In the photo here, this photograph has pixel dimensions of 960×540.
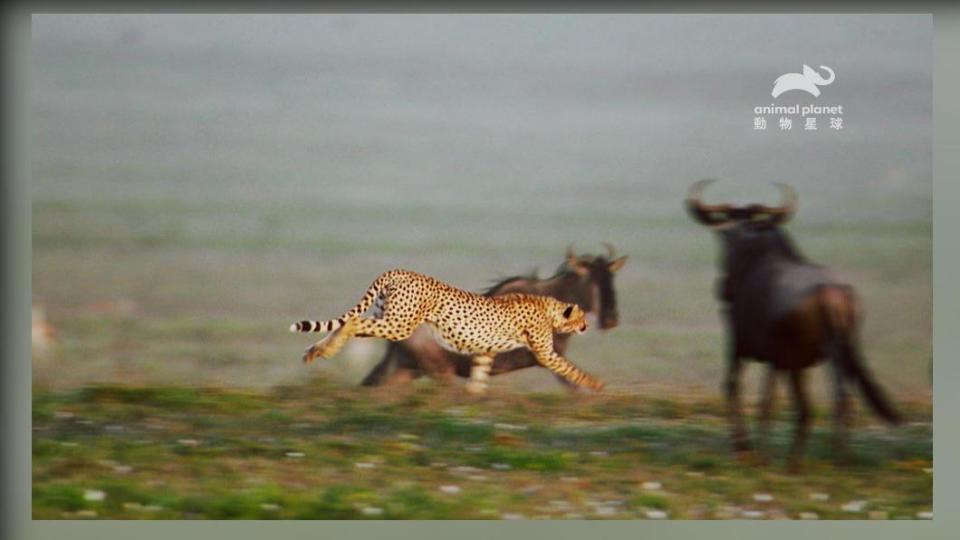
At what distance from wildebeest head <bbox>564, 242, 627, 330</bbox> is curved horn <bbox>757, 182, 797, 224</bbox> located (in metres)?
0.67

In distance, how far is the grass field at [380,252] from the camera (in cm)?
622

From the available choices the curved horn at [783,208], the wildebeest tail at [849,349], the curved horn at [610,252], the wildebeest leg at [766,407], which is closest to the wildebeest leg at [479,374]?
the curved horn at [610,252]

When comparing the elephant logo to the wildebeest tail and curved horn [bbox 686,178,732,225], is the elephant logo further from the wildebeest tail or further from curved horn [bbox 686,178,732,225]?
the wildebeest tail

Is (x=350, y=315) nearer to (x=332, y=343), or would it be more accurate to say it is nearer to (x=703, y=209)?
(x=332, y=343)

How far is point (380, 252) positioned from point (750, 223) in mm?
1664

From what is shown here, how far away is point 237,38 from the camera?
20.6ft

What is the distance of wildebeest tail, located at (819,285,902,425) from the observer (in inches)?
244

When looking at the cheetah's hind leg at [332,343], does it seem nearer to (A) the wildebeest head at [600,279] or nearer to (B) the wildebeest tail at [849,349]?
(A) the wildebeest head at [600,279]

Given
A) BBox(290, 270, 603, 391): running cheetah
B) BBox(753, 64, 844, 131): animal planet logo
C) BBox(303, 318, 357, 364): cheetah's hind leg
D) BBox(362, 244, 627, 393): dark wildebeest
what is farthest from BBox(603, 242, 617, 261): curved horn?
BBox(303, 318, 357, 364): cheetah's hind leg

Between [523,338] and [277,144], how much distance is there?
4.63 ft

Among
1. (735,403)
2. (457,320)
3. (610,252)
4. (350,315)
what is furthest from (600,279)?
(350,315)

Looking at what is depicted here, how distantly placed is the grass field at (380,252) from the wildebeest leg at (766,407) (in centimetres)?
6

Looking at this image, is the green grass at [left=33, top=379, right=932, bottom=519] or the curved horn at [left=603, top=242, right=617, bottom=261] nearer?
the green grass at [left=33, top=379, right=932, bottom=519]

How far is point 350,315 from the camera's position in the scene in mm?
6285
